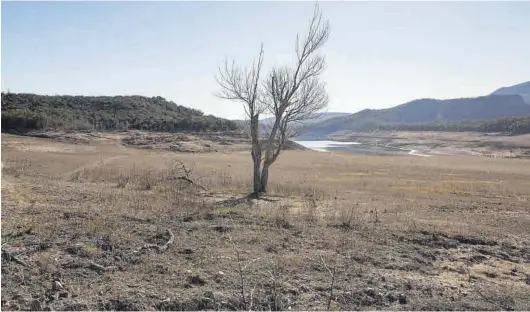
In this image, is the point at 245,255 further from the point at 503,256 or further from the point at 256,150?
the point at 256,150

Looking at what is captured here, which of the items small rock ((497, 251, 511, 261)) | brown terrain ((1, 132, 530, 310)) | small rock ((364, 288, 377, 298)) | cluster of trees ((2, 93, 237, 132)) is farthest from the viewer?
cluster of trees ((2, 93, 237, 132))

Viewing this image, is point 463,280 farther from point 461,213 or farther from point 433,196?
point 433,196

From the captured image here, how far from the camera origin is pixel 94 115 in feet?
227

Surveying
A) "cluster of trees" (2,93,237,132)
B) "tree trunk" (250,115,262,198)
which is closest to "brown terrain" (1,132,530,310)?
"tree trunk" (250,115,262,198)

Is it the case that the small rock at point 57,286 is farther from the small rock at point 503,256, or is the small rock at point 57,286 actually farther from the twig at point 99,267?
the small rock at point 503,256

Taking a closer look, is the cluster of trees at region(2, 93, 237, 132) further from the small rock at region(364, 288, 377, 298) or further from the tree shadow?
the small rock at region(364, 288, 377, 298)

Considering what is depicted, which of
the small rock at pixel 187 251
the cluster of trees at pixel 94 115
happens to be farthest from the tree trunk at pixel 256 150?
the cluster of trees at pixel 94 115

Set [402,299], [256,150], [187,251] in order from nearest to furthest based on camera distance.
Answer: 1. [402,299]
2. [187,251]
3. [256,150]

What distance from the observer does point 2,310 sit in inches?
205

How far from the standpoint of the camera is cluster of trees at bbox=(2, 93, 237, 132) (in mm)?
56719

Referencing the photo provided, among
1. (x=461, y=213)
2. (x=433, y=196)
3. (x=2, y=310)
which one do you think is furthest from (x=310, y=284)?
(x=433, y=196)

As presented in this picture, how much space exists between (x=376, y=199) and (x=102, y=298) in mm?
14142

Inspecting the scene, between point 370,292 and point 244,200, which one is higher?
point 370,292

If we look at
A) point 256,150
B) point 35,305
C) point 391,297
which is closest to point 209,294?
point 35,305
